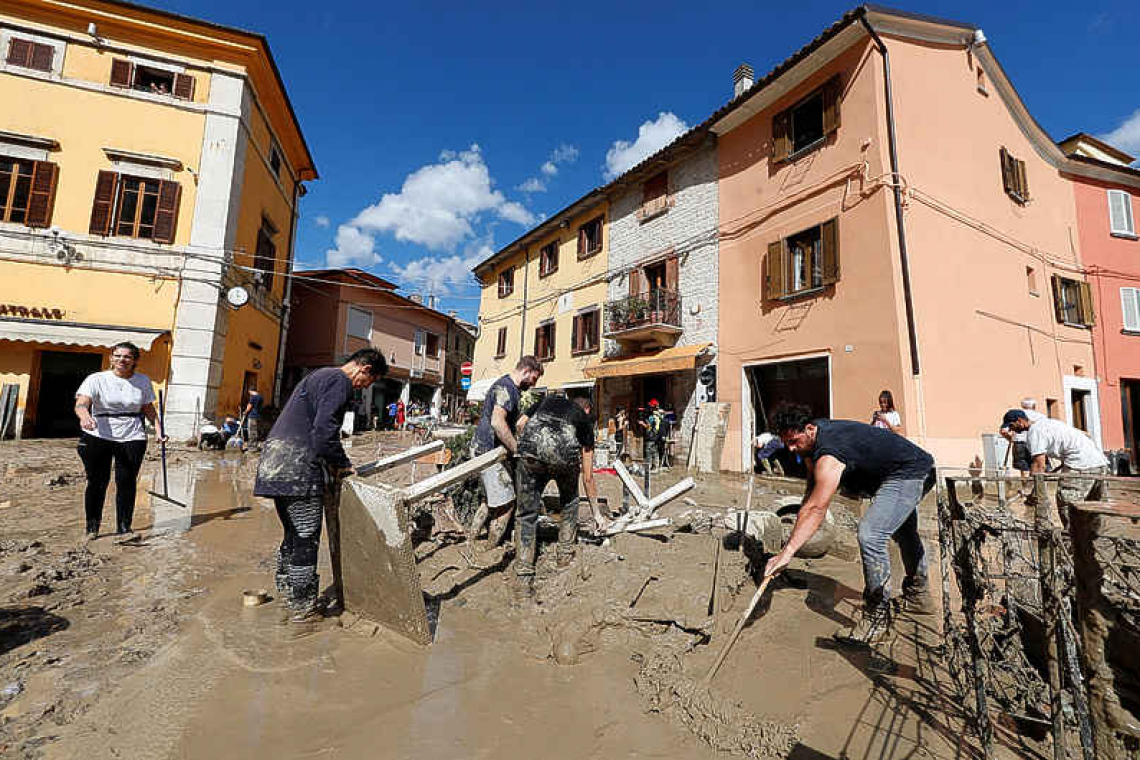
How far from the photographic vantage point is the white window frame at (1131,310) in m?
13.3

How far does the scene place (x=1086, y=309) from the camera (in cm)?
1280

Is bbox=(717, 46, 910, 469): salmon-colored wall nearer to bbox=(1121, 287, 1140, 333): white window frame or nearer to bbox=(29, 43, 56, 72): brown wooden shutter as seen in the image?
bbox=(1121, 287, 1140, 333): white window frame

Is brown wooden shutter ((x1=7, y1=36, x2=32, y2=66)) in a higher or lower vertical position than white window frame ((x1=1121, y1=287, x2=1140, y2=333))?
higher

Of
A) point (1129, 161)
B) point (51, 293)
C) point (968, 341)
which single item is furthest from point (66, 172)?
point (1129, 161)

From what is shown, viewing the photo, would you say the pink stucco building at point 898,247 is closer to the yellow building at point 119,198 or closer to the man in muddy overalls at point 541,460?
the man in muddy overalls at point 541,460

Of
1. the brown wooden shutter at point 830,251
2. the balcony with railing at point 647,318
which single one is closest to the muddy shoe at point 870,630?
the brown wooden shutter at point 830,251

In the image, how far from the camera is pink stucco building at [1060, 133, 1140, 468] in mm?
12727

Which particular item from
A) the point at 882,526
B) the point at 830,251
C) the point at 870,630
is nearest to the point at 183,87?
the point at 830,251

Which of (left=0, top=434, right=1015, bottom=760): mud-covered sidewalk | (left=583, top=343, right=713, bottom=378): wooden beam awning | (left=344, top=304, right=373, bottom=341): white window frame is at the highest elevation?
(left=344, top=304, right=373, bottom=341): white window frame

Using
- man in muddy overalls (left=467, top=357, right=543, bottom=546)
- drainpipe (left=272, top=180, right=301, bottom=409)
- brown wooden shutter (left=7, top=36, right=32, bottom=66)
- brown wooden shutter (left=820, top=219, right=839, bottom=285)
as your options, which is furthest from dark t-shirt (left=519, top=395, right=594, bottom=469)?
brown wooden shutter (left=7, top=36, right=32, bottom=66)

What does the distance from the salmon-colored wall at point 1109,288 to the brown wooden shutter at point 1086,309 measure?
0.31 m

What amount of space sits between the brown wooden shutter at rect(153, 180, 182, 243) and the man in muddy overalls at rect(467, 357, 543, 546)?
494 inches

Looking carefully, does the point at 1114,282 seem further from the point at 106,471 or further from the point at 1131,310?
the point at 106,471

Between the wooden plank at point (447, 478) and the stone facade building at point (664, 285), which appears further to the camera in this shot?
the stone facade building at point (664, 285)
